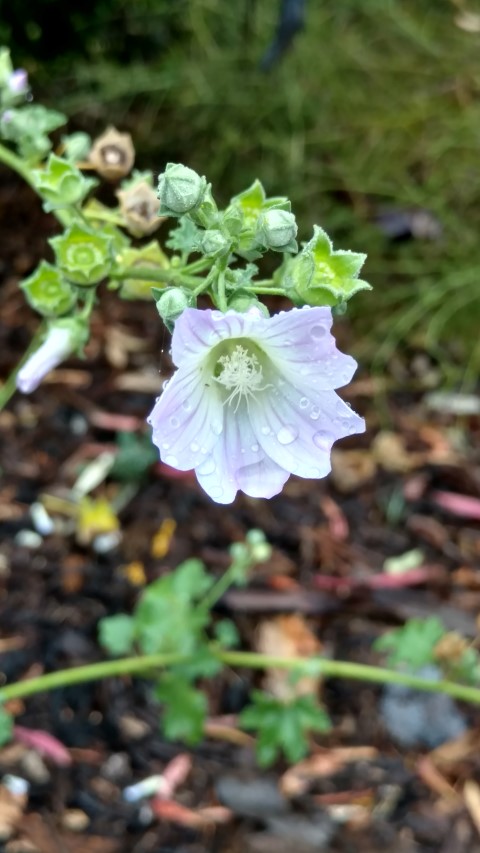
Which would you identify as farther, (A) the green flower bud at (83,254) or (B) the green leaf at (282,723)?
(B) the green leaf at (282,723)

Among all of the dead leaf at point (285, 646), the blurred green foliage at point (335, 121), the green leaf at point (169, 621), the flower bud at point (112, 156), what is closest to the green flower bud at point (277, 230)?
the flower bud at point (112, 156)

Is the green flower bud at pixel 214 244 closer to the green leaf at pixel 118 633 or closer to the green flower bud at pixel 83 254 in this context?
the green flower bud at pixel 83 254

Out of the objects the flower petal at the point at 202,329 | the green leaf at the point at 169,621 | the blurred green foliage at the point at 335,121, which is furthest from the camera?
the blurred green foliage at the point at 335,121

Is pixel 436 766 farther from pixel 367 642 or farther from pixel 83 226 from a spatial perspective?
pixel 83 226

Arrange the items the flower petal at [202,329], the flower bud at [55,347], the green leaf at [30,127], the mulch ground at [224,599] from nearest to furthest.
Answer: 1. the flower petal at [202,329]
2. the flower bud at [55,347]
3. the green leaf at [30,127]
4. the mulch ground at [224,599]

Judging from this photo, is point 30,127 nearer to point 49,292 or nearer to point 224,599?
point 49,292

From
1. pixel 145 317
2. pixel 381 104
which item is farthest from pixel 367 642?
pixel 381 104

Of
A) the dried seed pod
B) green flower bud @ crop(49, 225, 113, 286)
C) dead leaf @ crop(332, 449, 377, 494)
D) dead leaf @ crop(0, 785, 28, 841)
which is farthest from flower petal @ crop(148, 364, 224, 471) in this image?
dead leaf @ crop(332, 449, 377, 494)

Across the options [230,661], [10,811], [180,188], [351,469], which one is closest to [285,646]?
[230,661]
